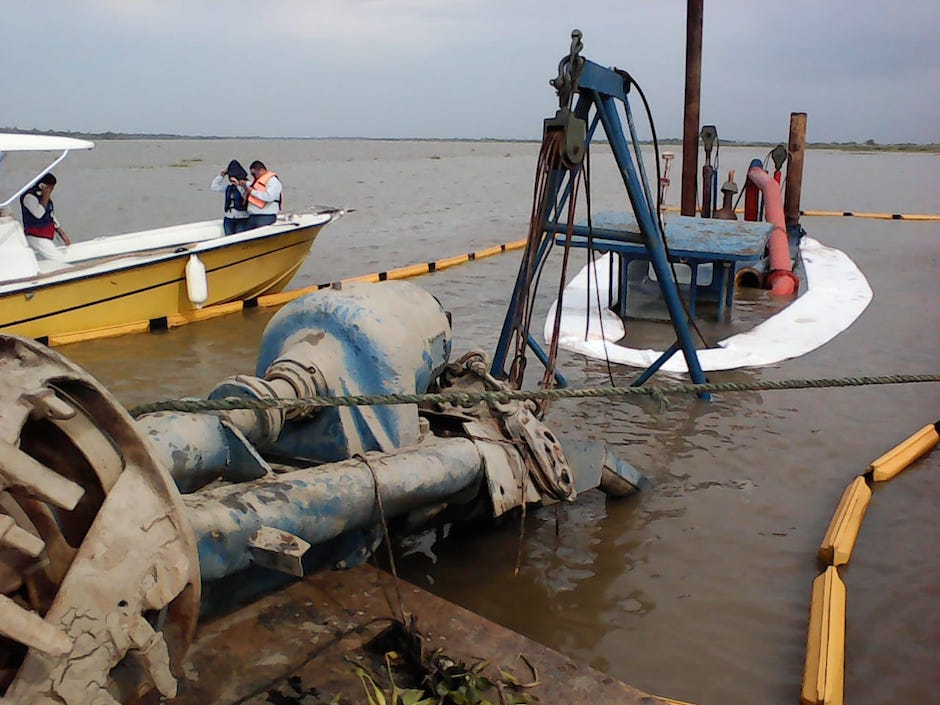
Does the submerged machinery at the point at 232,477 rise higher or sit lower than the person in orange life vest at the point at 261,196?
lower

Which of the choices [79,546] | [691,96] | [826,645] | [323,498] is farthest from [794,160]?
[79,546]

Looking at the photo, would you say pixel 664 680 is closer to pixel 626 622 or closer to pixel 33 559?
pixel 626 622

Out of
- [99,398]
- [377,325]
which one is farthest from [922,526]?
[99,398]

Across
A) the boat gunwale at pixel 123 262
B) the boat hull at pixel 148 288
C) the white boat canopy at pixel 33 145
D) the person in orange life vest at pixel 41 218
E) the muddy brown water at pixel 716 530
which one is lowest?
the muddy brown water at pixel 716 530

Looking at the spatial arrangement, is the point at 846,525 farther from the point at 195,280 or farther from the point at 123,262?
the point at 123,262

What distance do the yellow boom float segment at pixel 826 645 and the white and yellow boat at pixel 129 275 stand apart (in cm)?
772

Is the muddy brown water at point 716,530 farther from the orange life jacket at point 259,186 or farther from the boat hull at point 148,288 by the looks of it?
the orange life jacket at point 259,186

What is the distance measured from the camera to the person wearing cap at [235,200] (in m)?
11.0

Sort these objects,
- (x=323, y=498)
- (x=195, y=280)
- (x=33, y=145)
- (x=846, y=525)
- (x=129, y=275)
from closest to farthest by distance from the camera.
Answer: (x=323, y=498) < (x=846, y=525) < (x=33, y=145) < (x=129, y=275) < (x=195, y=280)

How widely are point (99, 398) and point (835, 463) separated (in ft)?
17.0

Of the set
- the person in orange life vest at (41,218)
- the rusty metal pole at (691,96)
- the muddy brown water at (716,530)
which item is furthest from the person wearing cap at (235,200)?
the rusty metal pole at (691,96)

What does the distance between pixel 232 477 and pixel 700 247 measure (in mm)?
6514

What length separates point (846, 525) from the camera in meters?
4.49

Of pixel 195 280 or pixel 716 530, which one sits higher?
pixel 195 280
